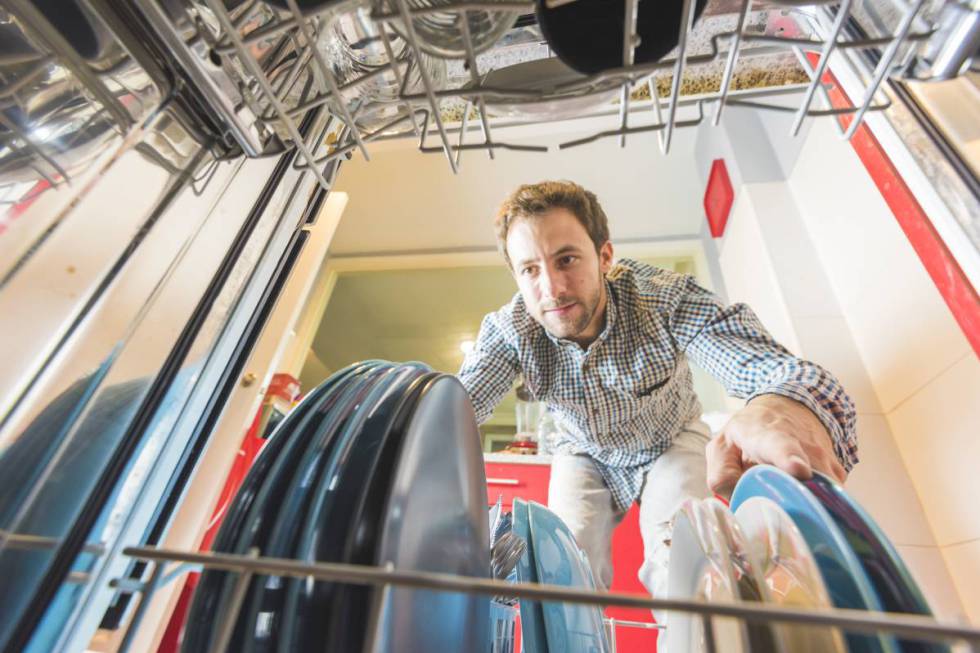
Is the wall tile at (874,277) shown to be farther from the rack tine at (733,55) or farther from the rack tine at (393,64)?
the rack tine at (393,64)

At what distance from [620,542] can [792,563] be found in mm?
1011

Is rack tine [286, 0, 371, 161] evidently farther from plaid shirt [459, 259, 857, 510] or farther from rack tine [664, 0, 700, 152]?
plaid shirt [459, 259, 857, 510]

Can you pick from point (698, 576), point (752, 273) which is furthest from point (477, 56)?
point (752, 273)

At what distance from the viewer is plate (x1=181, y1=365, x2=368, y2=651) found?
0.68ft

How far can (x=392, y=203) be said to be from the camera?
2.33 m

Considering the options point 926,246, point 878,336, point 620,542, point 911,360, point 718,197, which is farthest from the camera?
point 718,197

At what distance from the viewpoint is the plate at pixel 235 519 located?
0.68 feet

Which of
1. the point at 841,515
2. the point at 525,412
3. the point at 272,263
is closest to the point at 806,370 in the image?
the point at 841,515

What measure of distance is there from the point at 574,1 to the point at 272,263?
0.30 meters

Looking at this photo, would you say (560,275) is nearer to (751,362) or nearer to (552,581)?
(751,362)

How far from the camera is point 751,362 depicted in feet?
1.95

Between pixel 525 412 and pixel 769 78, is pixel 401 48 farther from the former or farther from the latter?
pixel 525 412

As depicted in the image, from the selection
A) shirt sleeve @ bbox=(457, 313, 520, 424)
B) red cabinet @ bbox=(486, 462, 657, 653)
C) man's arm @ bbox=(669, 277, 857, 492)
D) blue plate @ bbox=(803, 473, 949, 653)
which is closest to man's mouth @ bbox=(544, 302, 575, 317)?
shirt sleeve @ bbox=(457, 313, 520, 424)

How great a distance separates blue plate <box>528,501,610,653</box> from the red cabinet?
379 mm
